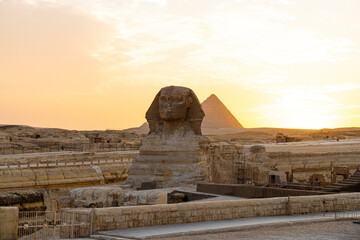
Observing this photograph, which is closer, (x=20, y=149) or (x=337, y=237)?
(x=337, y=237)

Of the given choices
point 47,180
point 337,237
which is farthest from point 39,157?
point 337,237

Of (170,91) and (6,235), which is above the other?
(170,91)

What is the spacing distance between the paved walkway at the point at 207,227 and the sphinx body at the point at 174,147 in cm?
730

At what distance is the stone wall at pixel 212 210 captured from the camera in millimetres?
9031

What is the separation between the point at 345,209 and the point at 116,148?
114ft

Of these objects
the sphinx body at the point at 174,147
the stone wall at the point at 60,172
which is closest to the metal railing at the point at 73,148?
the stone wall at the point at 60,172

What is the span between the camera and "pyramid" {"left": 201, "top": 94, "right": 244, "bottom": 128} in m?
182

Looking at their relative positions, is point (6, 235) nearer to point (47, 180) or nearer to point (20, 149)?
point (47, 180)

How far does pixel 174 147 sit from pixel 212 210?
333 inches

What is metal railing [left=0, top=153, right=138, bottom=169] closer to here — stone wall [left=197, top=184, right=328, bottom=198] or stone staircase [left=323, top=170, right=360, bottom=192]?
stone wall [left=197, top=184, right=328, bottom=198]

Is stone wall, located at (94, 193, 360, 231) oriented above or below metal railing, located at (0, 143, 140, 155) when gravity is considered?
below

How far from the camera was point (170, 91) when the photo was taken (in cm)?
1877

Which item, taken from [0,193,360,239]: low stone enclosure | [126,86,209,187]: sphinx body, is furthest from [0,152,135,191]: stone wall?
[0,193,360,239]: low stone enclosure

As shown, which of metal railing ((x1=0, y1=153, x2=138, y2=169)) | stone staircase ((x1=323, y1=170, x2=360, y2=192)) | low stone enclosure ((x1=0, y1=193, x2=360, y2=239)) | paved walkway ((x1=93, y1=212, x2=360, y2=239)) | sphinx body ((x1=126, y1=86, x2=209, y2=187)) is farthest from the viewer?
metal railing ((x1=0, y1=153, x2=138, y2=169))
